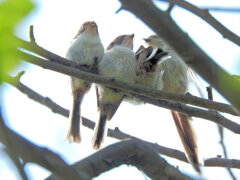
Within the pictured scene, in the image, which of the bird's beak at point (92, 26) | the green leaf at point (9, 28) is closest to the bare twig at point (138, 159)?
the green leaf at point (9, 28)

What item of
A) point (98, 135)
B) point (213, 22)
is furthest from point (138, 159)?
point (98, 135)

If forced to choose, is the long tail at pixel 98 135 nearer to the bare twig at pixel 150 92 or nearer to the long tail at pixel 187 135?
the long tail at pixel 187 135

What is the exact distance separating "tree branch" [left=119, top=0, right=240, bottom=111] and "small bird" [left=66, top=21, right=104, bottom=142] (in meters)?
3.11

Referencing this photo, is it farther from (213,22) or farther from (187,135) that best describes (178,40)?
(187,135)

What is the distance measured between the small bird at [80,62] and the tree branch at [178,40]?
3.11 metres

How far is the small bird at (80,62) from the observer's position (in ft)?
16.0

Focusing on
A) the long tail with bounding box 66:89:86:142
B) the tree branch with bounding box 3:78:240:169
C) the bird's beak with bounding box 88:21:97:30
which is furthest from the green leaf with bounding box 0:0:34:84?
the bird's beak with bounding box 88:21:97:30

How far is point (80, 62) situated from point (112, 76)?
52 cm

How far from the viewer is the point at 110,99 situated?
5.02 m

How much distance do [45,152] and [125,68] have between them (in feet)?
10.9

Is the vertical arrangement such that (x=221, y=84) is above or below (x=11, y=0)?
below

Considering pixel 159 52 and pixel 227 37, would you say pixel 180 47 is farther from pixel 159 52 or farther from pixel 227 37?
pixel 159 52

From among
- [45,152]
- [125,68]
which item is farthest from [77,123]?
[45,152]

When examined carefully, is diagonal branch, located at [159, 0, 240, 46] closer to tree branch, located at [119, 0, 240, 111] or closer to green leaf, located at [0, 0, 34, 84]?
tree branch, located at [119, 0, 240, 111]
